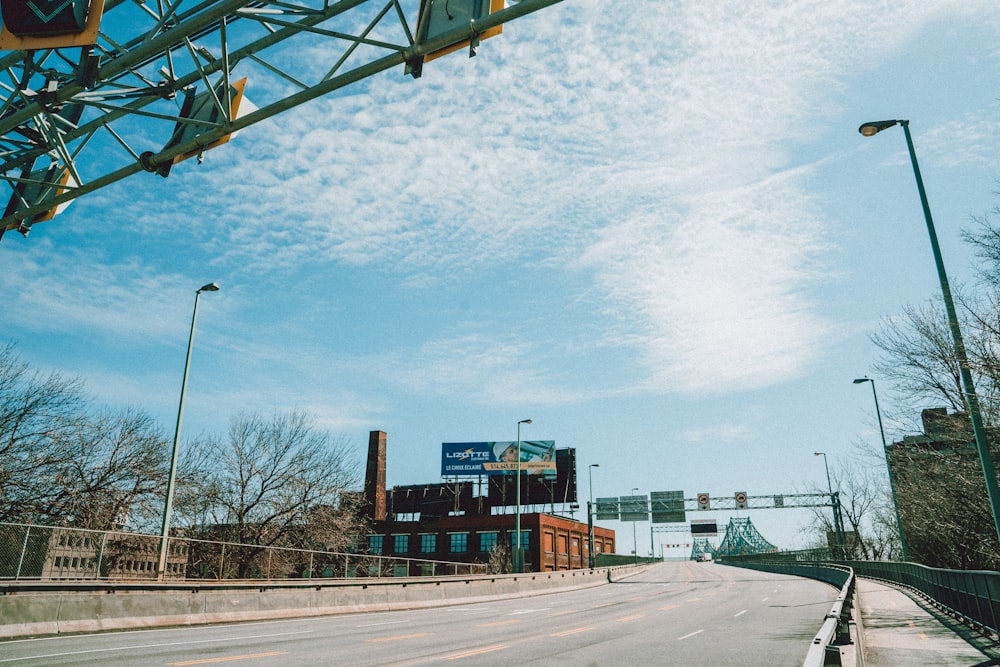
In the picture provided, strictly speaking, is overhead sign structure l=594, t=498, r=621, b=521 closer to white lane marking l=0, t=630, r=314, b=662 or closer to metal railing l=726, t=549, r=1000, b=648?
metal railing l=726, t=549, r=1000, b=648

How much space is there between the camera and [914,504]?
34.4 metres

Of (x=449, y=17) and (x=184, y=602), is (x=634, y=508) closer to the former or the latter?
(x=184, y=602)

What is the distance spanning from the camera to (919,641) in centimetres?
1343

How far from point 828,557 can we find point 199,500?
61.7m

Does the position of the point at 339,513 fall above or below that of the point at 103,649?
above

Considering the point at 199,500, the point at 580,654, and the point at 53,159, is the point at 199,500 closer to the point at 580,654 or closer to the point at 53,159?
the point at 53,159

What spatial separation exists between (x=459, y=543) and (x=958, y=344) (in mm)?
65991

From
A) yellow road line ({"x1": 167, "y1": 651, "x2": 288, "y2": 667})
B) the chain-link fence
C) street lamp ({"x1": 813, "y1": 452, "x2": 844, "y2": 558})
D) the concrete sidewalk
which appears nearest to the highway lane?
yellow road line ({"x1": 167, "y1": 651, "x2": 288, "y2": 667})

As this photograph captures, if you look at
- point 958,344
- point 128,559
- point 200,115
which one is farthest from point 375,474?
point 200,115

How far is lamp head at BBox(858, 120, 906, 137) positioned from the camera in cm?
1592

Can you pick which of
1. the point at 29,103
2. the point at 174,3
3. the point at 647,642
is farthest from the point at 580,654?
the point at 29,103

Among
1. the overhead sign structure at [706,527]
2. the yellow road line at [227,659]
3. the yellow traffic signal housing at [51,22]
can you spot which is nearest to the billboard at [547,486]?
the overhead sign structure at [706,527]

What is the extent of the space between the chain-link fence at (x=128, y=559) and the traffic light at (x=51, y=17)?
1113cm

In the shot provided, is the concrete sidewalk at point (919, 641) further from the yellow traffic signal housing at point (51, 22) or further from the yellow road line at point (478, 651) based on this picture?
the yellow traffic signal housing at point (51, 22)
